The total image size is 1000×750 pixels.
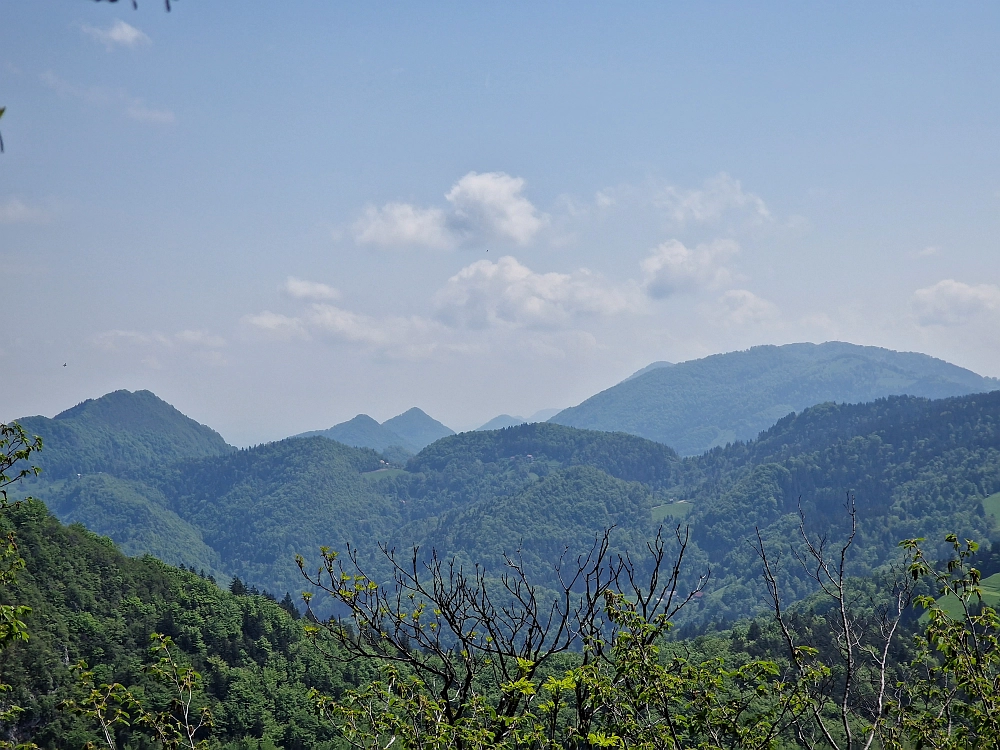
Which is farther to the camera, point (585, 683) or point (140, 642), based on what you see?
point (140, 642)

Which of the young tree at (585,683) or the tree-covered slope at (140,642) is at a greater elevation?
the young tree at (585,683)

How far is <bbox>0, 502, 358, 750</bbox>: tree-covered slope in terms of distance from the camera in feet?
181

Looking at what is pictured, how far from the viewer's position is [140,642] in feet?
227

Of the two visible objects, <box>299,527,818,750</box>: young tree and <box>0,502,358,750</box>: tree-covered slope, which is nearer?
<box>299,527,818,750</box>: young tree

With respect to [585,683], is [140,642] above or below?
below

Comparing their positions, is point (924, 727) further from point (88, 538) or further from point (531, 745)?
point (88, 538)

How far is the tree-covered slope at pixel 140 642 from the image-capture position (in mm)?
55125

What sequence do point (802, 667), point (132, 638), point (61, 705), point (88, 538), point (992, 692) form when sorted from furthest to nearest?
point (88, 538)
point (132, 638)
point (61, 705)
point (802, 667)
point (992, 692)

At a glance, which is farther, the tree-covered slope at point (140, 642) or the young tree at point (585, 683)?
the tree-covered slope at point (140, 642)

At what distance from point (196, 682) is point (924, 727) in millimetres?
10872

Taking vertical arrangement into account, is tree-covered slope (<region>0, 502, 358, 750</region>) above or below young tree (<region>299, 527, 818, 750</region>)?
below

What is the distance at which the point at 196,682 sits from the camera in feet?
41.8

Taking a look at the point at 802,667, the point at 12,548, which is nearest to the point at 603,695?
the point at 802,667

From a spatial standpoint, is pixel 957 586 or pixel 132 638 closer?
pixel 957 586
